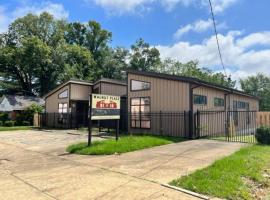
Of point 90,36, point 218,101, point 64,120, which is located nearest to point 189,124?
point 218,101

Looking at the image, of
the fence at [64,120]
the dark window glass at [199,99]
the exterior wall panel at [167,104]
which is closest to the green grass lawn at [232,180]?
the exterior wall panel at [167,104]

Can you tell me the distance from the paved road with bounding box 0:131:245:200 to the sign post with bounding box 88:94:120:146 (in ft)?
6.75

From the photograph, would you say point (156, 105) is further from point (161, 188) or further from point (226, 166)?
point (161, 188)

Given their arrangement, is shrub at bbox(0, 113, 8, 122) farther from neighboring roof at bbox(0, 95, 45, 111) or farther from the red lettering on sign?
the red lettering on sign

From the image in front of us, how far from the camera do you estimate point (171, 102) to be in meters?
16.5

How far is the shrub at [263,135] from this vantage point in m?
12.1

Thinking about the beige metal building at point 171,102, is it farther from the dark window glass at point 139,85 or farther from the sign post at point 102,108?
the sign post at point 102,108

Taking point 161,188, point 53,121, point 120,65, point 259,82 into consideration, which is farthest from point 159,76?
point 259,82

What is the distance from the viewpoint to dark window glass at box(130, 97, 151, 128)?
18.1 metres

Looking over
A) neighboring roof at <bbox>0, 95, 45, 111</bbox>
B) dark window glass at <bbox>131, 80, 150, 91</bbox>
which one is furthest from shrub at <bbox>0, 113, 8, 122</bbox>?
dark window glass at <bbox>131, 80, 150, 91</bbox>

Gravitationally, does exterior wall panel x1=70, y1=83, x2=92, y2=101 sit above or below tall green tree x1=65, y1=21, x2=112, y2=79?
below

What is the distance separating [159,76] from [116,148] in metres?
7.50

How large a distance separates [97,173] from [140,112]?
37.5 ft

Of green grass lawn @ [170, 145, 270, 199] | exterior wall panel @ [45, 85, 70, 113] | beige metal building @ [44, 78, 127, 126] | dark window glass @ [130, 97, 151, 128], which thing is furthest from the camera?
exterior wall panel @ [45, 85, 70, 113]
